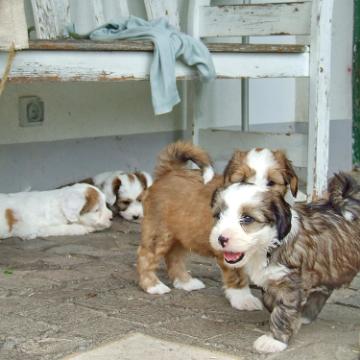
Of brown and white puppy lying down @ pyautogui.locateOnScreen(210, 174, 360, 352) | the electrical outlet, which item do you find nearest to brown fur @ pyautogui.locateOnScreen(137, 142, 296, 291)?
brown and white puppy lying down @ pyautogui.locateOnScreen(210, 174, 360, 352)

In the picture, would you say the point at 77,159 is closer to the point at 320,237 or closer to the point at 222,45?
the point at 222,45

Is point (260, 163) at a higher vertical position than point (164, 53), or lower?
lower

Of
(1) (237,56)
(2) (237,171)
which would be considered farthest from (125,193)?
(2) (237,171)

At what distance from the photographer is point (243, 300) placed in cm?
414

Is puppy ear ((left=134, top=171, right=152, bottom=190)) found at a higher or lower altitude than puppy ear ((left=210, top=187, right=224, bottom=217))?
lower

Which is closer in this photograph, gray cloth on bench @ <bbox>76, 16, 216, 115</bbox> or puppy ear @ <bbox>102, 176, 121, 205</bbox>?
gray cloth on bench @ <bbox>76, 16, 216, 115</bbox>

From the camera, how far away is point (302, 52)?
6543 millimetres

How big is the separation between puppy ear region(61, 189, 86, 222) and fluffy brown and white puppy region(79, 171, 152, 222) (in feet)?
1.77

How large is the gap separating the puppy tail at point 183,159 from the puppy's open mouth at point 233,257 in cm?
100

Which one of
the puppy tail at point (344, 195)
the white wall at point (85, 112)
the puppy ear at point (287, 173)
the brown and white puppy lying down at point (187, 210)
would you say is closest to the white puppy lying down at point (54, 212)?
the white wall at point (85, 112)

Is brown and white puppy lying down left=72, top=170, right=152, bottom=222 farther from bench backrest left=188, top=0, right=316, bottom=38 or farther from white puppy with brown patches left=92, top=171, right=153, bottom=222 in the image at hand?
bench backrest left=188, top=0, right=316, bottom=38

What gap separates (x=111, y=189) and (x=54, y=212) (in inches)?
30.0

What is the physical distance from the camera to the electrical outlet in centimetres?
677

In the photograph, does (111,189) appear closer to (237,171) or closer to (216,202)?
(237,171)
